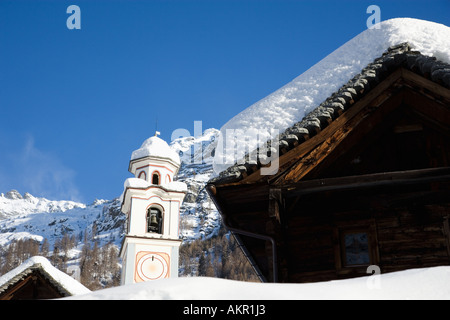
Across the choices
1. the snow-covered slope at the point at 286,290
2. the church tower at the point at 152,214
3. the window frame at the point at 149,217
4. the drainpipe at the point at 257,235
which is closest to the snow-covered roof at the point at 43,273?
the drainpipe at the point at 257,235

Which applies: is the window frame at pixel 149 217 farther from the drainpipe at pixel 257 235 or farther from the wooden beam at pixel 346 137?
the wooden beam at pixel 346 137

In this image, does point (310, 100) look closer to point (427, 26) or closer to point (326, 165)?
point (326, 165)

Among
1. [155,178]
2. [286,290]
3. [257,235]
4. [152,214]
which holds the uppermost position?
[155,178]

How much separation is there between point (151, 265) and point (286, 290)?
2606 cm

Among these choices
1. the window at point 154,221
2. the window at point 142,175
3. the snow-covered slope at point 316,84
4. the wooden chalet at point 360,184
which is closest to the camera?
the wooden chalet at point 360,184

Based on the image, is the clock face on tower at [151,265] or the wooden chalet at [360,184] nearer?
the wooden chalet at [360,184]

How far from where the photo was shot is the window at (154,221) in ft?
101

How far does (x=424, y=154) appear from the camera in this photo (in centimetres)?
809

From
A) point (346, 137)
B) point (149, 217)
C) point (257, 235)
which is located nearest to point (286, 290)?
point (257, 235)

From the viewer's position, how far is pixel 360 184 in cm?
713

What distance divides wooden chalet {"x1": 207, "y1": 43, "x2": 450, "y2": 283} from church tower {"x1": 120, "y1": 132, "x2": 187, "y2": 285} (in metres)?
20.6

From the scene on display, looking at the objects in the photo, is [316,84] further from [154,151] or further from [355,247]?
[154,151]

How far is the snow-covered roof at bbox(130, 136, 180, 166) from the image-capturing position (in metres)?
32.9
